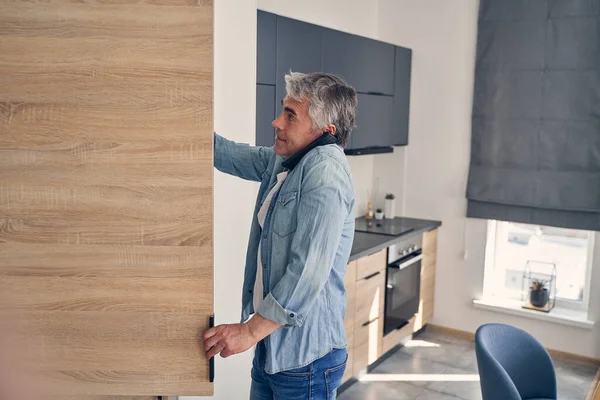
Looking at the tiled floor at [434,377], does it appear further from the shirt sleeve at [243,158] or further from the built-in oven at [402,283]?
the shirt sleeve at [243,158]

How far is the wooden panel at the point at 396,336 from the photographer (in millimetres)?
4035

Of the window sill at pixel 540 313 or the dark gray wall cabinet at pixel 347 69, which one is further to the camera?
the window sill at pixel 540 313

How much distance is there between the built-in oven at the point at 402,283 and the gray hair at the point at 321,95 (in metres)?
2.20

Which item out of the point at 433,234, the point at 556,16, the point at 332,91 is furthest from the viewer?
the point at 433,234

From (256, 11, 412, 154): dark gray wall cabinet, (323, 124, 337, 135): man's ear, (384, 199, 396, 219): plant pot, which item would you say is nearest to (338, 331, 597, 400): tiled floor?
(384, 199, 396, 219): plant pot

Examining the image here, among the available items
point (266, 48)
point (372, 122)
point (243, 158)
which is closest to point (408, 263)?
point (372, 122)

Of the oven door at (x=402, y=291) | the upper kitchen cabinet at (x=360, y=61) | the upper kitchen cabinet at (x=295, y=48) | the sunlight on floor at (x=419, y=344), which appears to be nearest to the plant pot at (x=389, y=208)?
the oven door at (x=402, y=291)

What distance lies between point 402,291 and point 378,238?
1.47 feet

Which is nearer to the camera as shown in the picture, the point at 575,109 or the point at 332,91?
the point at 332,91

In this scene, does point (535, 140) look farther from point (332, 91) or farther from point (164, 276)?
point (164, 276)

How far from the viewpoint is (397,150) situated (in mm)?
4699

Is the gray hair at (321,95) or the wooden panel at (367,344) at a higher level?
the gray hair at (321,95)

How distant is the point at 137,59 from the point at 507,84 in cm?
325

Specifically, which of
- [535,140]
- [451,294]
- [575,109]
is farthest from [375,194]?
[575,109]
